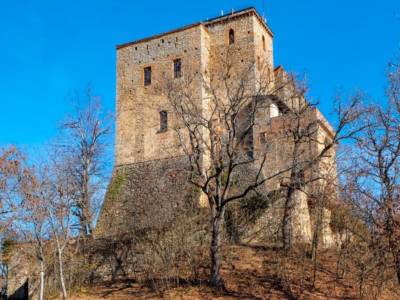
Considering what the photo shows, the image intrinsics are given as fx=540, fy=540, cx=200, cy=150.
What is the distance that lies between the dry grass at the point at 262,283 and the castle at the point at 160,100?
6894mm

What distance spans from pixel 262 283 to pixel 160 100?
14745mm

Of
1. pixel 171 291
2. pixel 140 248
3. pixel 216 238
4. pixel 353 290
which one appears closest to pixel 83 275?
pixel 140 248

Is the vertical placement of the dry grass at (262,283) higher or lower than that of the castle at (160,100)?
lower

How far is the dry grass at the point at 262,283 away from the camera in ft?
57.4

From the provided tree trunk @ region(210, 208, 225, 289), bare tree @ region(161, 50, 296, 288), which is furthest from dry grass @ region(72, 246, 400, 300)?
bare tree @ region(161, 50, 296, 288)

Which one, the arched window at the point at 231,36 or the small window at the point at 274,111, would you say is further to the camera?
the arched window at the point at 231,36

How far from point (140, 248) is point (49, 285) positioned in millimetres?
4821

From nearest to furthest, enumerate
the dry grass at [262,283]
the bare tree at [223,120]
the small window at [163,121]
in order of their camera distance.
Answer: the dry grass at [262,283] < the bare tree at [223,120] < the small window at [163,121]

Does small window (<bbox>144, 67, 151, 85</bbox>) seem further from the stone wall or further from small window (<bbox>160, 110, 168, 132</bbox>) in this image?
the stone wall

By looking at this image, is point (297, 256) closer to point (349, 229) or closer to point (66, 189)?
point (349, 229)

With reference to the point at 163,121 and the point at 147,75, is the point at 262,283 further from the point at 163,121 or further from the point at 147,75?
the point at 147,75

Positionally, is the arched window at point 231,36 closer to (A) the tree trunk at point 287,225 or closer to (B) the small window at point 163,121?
(B) the small window at point 163,121

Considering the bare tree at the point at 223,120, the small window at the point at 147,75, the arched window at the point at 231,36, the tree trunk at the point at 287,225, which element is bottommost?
the tree trunk at the point at 287,225

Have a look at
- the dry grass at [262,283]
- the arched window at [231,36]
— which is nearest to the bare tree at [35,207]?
the dry grass at [262,283]
